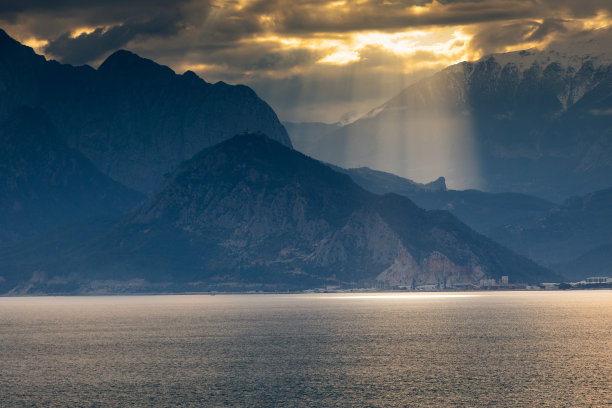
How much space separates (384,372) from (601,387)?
139 ft

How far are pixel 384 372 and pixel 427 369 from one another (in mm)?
9798

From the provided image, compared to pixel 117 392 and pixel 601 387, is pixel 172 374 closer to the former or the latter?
pixel 117 392

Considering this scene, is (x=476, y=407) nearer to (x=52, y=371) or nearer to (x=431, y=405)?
(x=431, y=405)

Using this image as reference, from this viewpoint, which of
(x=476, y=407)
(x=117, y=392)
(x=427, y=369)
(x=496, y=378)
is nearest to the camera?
(x=476, y=407)

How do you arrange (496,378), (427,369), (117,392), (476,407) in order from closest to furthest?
1. (476,407)
2. (117,392)
3. (496,378)
4. (427,369)

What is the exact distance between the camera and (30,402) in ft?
527

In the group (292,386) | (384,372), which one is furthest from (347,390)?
(384,372)

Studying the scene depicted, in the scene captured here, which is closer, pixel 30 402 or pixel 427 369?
pixel 30 402

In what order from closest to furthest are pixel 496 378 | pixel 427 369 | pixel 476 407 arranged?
pixel 476 407
pixel 496 378
pixel 427 369

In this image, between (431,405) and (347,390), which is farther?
(347,390)

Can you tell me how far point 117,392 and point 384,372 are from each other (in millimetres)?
53048

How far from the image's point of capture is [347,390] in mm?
172375

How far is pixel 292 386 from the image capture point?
17788cm

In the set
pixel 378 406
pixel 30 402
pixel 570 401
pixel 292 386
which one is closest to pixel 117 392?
pixel 30 402
